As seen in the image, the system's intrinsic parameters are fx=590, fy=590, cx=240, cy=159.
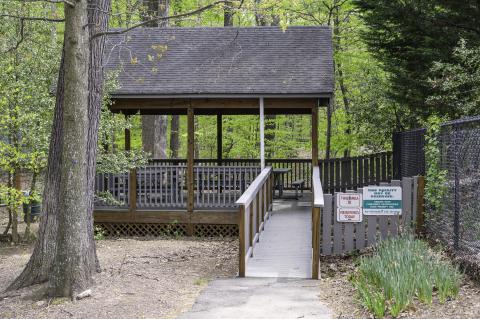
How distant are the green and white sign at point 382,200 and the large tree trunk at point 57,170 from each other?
453 centimetres

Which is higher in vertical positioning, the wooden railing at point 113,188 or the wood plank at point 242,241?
the wooden railing at point 113,188

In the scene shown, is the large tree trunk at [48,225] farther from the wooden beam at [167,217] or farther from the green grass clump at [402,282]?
the wooden beam at [167,217]

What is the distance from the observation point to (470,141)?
7914mm

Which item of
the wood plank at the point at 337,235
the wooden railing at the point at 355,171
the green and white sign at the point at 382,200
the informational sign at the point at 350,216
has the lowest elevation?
the wood plank at the point at 337,235

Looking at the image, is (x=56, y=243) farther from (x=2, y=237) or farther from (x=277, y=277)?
(x=2, y=237)

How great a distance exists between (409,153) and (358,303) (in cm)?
670

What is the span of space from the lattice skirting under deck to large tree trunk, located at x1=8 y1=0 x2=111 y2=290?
5.59m

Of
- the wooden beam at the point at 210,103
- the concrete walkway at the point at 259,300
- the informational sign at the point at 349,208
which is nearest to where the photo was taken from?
the concrete walkway at the point at 259,300

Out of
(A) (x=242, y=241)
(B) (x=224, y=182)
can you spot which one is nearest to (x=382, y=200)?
(A) (x=242, y=241)

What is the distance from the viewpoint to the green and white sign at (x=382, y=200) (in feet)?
33.0

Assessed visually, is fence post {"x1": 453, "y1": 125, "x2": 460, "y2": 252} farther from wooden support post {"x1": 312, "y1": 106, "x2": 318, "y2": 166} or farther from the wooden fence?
wooden support post {"x1": 312, "y1": 106, "x2": 318, "y2": 166}

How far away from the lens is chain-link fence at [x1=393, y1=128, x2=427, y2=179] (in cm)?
1171

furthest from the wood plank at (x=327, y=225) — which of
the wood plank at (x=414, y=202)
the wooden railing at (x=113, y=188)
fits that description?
A: the wooden railing at (x=113, y=188)

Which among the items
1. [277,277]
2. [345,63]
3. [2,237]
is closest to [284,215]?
[277,277]
